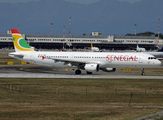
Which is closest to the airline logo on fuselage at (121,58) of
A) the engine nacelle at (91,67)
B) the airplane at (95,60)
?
the airplane at (95,60)

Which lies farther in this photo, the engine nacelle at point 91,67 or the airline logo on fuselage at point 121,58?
the airline logo on fuselage at point 121,58

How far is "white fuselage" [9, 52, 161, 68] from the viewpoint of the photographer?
50875mm

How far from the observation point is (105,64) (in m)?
51.6

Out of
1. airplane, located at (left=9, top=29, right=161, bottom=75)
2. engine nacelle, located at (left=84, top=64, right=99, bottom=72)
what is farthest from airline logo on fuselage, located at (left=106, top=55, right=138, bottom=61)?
engine nacelle, located at (left=84, top=64, right=99, bottom=72)

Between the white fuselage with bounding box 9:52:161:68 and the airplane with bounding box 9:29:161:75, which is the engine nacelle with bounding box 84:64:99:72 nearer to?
the airplane with bounding box 9:29:161:75

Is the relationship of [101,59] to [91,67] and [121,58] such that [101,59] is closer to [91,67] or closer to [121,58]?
[91,67]

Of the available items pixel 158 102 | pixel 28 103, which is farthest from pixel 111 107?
pixel 28 103

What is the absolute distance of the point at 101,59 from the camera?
51625 mm

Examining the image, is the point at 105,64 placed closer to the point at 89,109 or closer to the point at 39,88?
the point at 39,88

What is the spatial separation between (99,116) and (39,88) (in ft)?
51.0

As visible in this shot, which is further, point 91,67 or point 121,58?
point 121,58

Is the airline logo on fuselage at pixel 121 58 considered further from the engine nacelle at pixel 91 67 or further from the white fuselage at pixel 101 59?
the engine nacelle at pixel 91 67

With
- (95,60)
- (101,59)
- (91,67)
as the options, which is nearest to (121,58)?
(101,59)

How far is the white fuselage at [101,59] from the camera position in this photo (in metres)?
50.9
